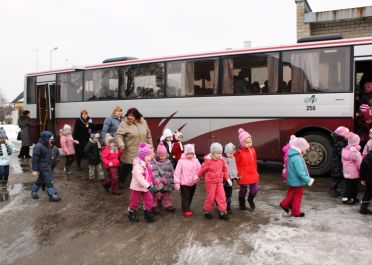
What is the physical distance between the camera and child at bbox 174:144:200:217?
6.45 meters

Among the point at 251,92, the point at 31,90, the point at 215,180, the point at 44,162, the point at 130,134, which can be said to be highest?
the point at 31,90

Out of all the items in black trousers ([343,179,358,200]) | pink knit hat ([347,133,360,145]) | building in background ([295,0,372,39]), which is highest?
building in background ([295,0,372,39])

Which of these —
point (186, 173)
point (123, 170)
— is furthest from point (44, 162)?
point (186, 173)

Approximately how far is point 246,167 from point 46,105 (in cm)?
1001

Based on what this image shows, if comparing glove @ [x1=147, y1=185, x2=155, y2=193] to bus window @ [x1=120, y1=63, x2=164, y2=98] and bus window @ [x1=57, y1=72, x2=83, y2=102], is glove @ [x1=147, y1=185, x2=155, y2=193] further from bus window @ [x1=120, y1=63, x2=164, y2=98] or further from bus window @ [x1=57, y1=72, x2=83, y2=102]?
bus window @ [x1=57, y1=72, x2=83, y2=102]

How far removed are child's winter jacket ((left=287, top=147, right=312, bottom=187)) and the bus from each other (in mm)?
3373

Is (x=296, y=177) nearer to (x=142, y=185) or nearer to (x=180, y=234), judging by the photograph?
(x=180, y=234)

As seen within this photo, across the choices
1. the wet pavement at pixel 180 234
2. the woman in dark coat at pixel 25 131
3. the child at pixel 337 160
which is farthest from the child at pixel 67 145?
the child at pixel 337 160

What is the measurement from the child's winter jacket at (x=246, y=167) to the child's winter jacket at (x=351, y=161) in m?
1.60

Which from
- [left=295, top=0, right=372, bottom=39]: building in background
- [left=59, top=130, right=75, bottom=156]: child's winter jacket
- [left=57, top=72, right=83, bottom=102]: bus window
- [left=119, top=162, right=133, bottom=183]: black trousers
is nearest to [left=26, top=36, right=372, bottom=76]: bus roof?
[left=57, top=72, right=83, bottom=102]: bus window

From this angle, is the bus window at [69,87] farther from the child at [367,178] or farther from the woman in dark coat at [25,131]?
the child at [367,178]

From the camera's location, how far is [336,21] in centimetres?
1566

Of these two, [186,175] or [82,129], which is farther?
[82,129]

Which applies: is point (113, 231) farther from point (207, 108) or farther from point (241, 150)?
point (207, 108)
